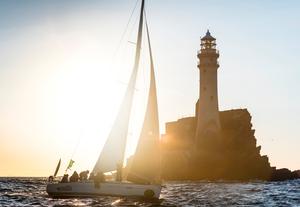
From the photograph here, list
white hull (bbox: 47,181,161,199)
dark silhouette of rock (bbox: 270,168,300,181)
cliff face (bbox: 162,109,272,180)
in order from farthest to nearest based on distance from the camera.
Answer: dark silhouette of rock (bbox: 270,168,300,181) < cliff face (bbox: 162,109,272,180) < white hull (bbox: 47,181,161,199)

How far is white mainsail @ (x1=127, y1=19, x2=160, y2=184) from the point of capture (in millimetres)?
30078

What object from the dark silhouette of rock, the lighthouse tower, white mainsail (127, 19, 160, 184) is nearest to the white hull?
white mainsail (127, 19, 160, 184)

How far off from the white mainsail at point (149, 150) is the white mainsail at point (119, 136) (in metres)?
1.35

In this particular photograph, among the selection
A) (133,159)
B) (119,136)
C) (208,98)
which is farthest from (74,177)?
(208,98)

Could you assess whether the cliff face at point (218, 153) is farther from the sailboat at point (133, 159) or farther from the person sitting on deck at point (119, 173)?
the person sitting on deck at point (119, 173)

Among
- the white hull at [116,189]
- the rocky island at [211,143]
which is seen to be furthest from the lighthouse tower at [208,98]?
the white hull at [116,189]

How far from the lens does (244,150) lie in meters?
83.3

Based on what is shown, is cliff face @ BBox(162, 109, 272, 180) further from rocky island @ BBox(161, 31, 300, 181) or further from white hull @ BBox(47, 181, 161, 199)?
white hull @ BBox(47, 181, 161, 199)

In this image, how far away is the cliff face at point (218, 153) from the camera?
77.0 metres

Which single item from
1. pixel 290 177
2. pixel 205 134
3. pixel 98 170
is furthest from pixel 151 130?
pixel 290 177

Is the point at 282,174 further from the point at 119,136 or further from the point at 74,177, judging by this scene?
the point at 74,177

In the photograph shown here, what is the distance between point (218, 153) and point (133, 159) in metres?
48.6

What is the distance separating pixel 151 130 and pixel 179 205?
5.36 meters

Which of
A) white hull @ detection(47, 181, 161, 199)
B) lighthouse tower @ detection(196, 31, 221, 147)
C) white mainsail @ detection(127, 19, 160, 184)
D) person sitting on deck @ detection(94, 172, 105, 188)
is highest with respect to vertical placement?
lighthouse tower @ detection(196, 31, 221, 147)
